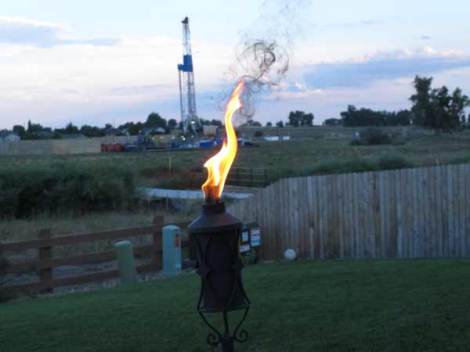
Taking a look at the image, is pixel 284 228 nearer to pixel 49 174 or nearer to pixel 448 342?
pixel 448 342

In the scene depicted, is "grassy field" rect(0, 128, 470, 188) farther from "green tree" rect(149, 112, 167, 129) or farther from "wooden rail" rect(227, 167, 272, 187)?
"green tree" rect(149, 112, 167, 129)

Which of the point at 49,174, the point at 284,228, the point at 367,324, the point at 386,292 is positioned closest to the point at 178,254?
the point at 284,228

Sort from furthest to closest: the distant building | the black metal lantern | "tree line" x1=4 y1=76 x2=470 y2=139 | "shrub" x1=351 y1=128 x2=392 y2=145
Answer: the distant building → "shrub" x1=351 y1=128 x2=392 y2=145 → "tree line" x1=4 y1=76 x2=470 y2=139 → the black metal lantern

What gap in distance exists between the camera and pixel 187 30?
882cm

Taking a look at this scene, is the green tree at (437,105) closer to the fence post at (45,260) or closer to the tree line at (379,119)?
the tree line at (379,119)

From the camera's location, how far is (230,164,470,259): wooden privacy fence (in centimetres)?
1538

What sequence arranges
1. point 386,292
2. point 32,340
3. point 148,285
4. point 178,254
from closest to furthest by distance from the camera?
point 32,340
point 386,292
point 148,285
point 178,254

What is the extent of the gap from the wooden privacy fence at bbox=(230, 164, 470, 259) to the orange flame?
9.84m

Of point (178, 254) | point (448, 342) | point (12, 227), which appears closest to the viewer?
point (448, 342)

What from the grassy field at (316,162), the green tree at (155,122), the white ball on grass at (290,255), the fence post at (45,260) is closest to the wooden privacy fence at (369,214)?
the white ball on grass at (290,255)

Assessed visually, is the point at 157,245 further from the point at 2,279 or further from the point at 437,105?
the point at 437,105

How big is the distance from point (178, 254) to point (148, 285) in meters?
2.74

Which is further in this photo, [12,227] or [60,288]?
[12,227]

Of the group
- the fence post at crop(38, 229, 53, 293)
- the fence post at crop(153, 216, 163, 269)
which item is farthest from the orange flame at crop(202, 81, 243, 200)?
the fence post at crop(153, 216, 163, 269)
